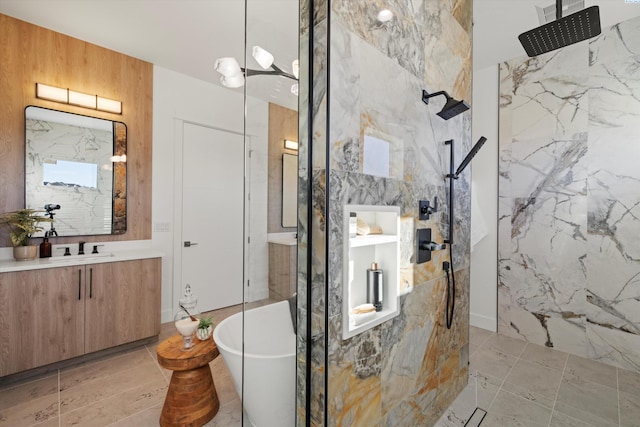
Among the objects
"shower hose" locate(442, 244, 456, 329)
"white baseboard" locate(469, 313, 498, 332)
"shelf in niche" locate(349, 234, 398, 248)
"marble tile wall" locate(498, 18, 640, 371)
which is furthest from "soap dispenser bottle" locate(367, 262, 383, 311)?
"white baseboard" locate(469, 313, 498, 332)

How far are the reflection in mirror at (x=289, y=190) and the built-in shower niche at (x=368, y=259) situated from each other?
21 centimetres

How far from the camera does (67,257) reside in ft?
7.95

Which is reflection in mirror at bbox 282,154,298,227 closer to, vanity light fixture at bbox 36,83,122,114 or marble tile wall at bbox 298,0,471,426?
marble tile wall at bbox 298,0,471,426

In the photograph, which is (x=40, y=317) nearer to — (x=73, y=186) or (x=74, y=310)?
(x=74, y=310)

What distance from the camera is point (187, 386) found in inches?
65.4

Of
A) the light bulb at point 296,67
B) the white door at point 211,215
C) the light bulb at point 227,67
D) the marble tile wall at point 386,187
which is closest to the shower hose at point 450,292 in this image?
the marble tile wall at point 386,187

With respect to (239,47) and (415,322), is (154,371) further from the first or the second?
(239,47)

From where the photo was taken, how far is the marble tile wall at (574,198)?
234 cm

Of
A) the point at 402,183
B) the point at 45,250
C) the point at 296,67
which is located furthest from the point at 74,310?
the point at 402,183

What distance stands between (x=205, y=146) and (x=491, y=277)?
3.64 metres

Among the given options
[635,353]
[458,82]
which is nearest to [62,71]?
[458,82]

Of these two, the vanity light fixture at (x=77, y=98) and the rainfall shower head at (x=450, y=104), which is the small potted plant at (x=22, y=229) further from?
the rainfall shower head at (x=450, y=104)

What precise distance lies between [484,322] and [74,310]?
393 centimetres

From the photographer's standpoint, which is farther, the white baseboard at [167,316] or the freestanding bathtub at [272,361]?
the white baseboard at [167,316]
